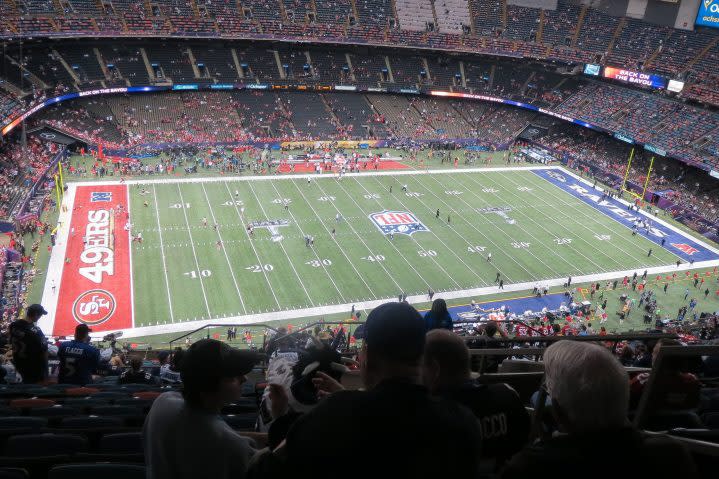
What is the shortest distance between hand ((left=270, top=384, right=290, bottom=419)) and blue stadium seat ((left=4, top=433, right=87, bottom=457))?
93.4 inches

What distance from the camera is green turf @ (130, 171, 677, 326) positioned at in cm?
3138

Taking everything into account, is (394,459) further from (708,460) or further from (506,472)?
(708,460)

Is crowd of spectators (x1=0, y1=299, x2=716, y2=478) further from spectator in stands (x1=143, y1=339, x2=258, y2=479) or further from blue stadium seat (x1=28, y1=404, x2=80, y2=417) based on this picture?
blue stadium seat (x1=28, y1=404, x2=80, y2=417)

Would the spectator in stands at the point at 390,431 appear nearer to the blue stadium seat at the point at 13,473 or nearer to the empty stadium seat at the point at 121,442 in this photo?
the blue stadium seat at the point at 13,473

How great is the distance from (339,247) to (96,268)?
1465 centimetres

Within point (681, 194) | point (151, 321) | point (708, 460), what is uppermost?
point (708, 460)

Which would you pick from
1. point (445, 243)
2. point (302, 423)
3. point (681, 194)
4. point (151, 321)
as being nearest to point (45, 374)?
point (302, 423)

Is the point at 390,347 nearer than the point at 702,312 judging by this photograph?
Yes

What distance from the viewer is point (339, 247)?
37250 mm

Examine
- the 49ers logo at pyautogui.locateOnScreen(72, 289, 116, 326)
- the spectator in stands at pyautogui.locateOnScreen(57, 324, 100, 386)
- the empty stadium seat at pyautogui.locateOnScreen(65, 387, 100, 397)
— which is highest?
the empty stadium seat at pyautogui.locateOnScreen(65, 387, 100, 397)

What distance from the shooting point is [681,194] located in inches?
1951

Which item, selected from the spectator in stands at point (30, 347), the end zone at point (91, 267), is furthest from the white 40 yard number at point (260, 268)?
the spectator in stands at point (30, 347)

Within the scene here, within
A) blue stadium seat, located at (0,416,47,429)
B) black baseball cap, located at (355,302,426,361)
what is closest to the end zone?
A: blue stadium seat, located at (0,416,47,429)

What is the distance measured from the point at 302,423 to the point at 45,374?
884cm
